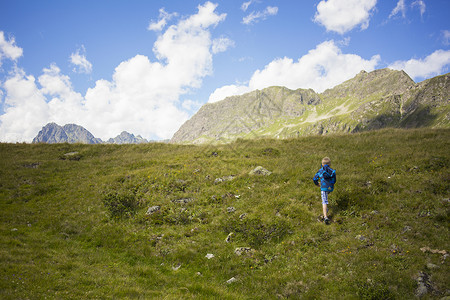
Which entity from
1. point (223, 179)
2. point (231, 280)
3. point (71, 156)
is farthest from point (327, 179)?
point (71, 156)

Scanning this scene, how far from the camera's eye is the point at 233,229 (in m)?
12.5

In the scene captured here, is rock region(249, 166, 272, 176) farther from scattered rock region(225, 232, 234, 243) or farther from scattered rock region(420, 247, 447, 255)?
scattered rock region(420, 247, 447, 255)

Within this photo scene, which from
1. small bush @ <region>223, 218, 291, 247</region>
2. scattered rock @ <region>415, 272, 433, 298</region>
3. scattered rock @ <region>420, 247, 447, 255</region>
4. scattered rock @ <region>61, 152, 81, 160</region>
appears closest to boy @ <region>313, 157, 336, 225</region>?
small bush @ <region>223, 218, 291, 247</region>

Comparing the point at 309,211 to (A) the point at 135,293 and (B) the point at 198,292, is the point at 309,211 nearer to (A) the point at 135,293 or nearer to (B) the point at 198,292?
(B) the point at 198,292

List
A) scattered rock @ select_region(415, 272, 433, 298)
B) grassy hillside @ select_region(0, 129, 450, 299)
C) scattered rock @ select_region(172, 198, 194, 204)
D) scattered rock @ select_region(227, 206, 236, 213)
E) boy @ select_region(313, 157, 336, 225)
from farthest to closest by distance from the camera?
scattered rock @ select_region(172, 198, 194, 204)
scattered rock @ select_region(227, 206, 236, 213)
boy @ select_region(313, 157, 336, 225)
grassy hillside @ select_region(0, 129, 450, 299)
scattered rock @ select_region(415, 272, 433, 298)

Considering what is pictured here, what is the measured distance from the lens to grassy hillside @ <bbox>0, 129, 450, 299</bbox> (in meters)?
8.02

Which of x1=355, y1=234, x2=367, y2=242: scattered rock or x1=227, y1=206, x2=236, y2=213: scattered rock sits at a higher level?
x1=227, y1=206, x2=236, y2=213: scattered rock

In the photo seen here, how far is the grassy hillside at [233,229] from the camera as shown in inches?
316

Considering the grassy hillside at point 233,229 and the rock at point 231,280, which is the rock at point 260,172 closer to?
the grassy hillside at point 233,229

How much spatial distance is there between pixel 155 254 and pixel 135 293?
10.1 feet

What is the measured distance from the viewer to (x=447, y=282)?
711cm

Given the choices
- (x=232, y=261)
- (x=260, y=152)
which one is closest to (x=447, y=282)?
(x=232, y=261)

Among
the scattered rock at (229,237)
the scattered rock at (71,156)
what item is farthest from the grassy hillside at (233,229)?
the scattered rock at (71,156)

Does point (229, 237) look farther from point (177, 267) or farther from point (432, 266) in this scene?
point (432, 266)
